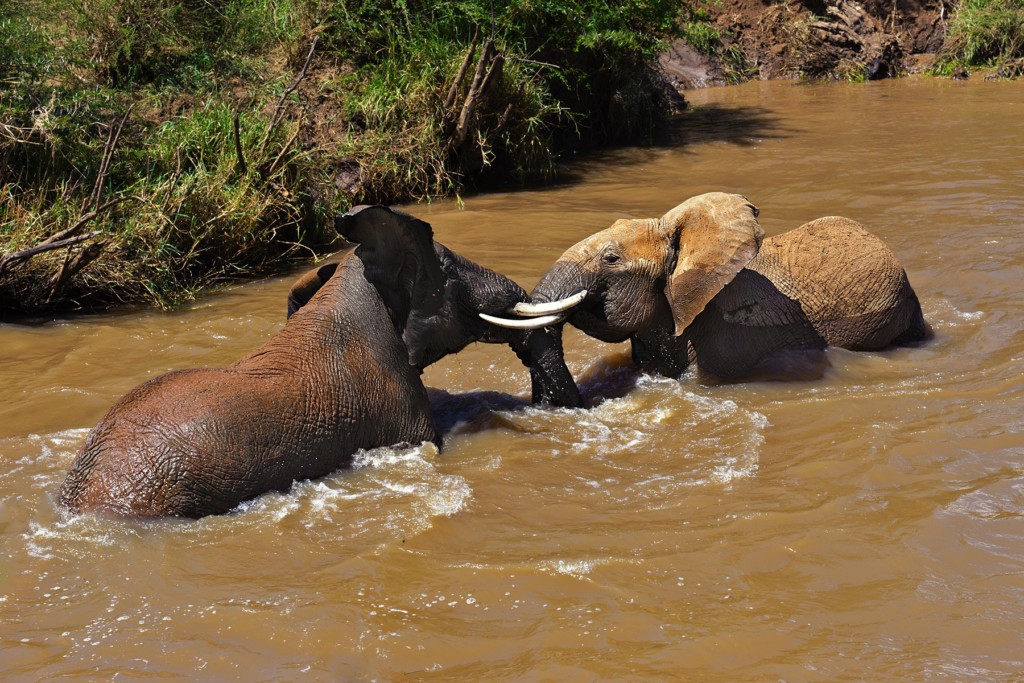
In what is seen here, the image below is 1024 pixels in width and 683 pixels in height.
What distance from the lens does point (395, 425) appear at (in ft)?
17.1

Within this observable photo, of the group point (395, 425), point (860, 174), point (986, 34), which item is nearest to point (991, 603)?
point (395, 425)

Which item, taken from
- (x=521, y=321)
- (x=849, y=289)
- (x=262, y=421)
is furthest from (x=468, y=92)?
(x=262, y=421)

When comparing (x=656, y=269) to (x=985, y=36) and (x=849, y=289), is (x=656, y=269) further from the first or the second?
(x=985, y=36)

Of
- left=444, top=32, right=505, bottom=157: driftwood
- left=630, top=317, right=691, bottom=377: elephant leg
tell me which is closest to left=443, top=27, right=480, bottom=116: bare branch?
left=444, top=32, right=505, bottom=157: driftwood

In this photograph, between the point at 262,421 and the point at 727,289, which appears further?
the point at 727,289

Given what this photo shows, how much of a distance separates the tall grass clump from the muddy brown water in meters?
14.6

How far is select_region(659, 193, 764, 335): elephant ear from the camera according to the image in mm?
5891

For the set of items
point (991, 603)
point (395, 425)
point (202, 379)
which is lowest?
point (991, 603)

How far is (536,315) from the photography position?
570cm

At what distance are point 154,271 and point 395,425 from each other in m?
3.85

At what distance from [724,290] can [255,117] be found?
615 cm

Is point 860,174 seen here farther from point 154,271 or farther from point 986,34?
point 986,34

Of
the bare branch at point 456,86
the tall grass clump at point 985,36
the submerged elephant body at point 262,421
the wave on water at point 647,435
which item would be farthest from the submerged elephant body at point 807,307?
the tall grass clump at point 985,36

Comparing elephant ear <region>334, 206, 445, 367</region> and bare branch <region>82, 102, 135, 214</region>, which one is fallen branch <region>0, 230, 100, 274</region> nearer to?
bare branch <region>82, 102, 135, 214</region>
